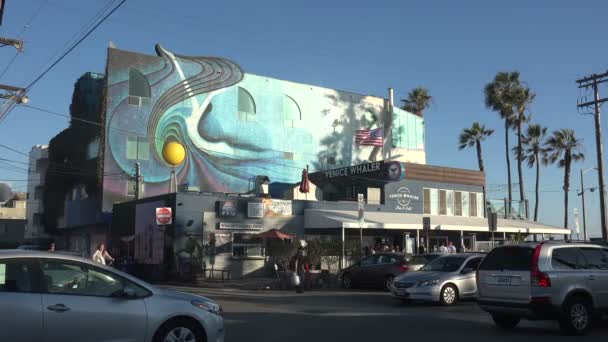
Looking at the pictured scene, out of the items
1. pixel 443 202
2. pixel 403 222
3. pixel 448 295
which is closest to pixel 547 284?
pixel 448 295

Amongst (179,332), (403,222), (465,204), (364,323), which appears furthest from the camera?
(465,204)

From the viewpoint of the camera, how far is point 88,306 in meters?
7.30

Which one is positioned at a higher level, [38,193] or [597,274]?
[38,193]

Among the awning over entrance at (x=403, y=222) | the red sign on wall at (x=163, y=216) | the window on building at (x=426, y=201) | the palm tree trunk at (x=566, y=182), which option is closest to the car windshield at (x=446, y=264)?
the awning over entrance at (x=403, y=222)

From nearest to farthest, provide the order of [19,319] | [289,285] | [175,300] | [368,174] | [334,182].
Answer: [19,319], [175,300], [289,285], [368,174], [334,182]

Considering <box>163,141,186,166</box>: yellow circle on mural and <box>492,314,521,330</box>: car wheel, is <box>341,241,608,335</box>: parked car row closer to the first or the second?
<box>492,314,521,330</box>: car wheel

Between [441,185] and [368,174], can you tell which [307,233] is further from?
[441,185]

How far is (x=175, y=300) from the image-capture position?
7918 mm

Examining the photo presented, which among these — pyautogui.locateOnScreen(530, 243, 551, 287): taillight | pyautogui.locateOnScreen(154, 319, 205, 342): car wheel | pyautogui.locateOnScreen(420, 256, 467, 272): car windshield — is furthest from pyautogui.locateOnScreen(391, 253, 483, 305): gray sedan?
pyautogui.locateOnScreen(154, 319, 205, 342): car wheel

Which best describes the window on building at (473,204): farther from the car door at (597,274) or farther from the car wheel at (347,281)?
the car door at (597,274)

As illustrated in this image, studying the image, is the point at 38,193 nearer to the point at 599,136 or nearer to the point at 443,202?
the point at 443,202

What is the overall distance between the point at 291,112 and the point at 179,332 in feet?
143

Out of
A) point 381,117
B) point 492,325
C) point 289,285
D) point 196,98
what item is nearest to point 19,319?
point 492,325

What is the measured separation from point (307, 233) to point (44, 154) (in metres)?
44.0
